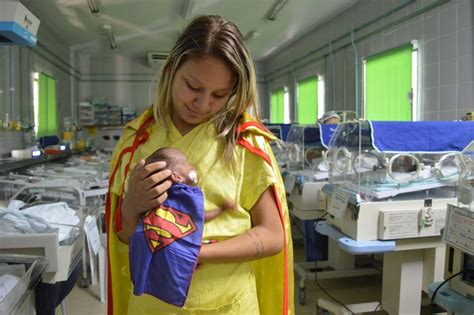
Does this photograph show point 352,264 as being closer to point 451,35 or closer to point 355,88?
point 451,35

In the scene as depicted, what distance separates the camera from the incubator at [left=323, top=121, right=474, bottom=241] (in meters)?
1.89

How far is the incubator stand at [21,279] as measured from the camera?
107 cm

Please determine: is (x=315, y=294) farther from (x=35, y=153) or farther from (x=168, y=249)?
(x=35, y=153)

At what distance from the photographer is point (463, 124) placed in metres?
2.07

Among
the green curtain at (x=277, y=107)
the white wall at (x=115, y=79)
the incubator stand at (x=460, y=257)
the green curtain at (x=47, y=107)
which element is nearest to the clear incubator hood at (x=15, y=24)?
the incubator stand at (x=460, y=257)

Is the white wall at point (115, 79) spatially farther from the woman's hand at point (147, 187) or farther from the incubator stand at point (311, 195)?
the woman's hand at point (147, 187)

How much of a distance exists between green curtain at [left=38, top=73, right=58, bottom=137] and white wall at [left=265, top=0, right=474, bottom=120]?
416 cm

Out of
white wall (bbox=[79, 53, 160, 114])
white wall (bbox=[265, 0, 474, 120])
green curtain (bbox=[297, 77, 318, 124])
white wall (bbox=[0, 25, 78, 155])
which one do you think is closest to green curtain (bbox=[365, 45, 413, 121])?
white wall (bbox=[265, 0, 474, 120])

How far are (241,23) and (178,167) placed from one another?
17.8ft

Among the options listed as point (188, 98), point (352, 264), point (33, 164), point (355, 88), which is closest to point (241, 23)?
point (355, 88)

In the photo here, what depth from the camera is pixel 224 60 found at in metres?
0.71

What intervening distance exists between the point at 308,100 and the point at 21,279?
231 inches

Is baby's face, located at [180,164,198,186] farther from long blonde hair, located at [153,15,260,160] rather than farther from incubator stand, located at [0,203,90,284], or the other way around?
incubator stand, located at [0,203,90,284]

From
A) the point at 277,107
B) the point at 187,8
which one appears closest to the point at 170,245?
the point at 187,8
